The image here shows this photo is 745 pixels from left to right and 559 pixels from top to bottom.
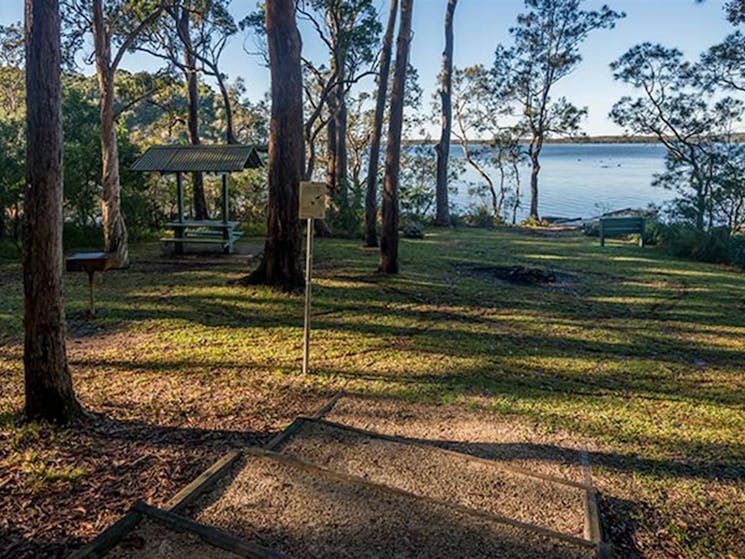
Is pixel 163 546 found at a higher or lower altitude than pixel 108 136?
lower

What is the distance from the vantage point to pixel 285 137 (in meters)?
6.63

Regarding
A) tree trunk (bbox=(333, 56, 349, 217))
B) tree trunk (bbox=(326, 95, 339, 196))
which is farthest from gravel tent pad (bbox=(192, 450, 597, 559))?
tree trunk (bbox=(326, 95, 339, 196))

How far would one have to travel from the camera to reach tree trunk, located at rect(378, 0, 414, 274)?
320 inches

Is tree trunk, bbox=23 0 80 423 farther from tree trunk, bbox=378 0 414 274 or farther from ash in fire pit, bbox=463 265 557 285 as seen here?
ash in fire pit, bbox=463 265 557 285

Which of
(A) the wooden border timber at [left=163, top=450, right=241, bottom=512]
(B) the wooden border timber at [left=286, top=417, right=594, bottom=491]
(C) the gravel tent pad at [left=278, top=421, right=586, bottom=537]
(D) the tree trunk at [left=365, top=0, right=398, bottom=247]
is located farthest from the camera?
(D) the tree trunk at [left=365, top=0, right=398, bottom=247]

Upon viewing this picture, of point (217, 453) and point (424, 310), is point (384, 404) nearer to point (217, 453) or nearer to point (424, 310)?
point (217, 453)

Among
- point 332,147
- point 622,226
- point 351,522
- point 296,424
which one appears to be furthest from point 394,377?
point 332,147

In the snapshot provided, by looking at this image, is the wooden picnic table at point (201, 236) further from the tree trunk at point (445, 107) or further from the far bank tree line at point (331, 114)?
the tree trunk at point (445, 107)

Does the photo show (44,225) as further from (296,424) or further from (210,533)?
(210,533)

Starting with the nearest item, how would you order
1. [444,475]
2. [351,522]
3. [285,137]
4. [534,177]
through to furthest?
[351,522] < [444,475] < [285,137] < [534,177]

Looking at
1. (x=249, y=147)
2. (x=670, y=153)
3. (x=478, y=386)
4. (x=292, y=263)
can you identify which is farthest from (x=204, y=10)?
(x=670, y=153)

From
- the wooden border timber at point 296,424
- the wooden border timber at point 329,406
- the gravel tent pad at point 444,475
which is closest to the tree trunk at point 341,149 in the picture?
the wooden border timber at point 329,406

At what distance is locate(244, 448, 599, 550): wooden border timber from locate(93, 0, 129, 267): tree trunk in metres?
6.58

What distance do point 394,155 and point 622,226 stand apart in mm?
8938
